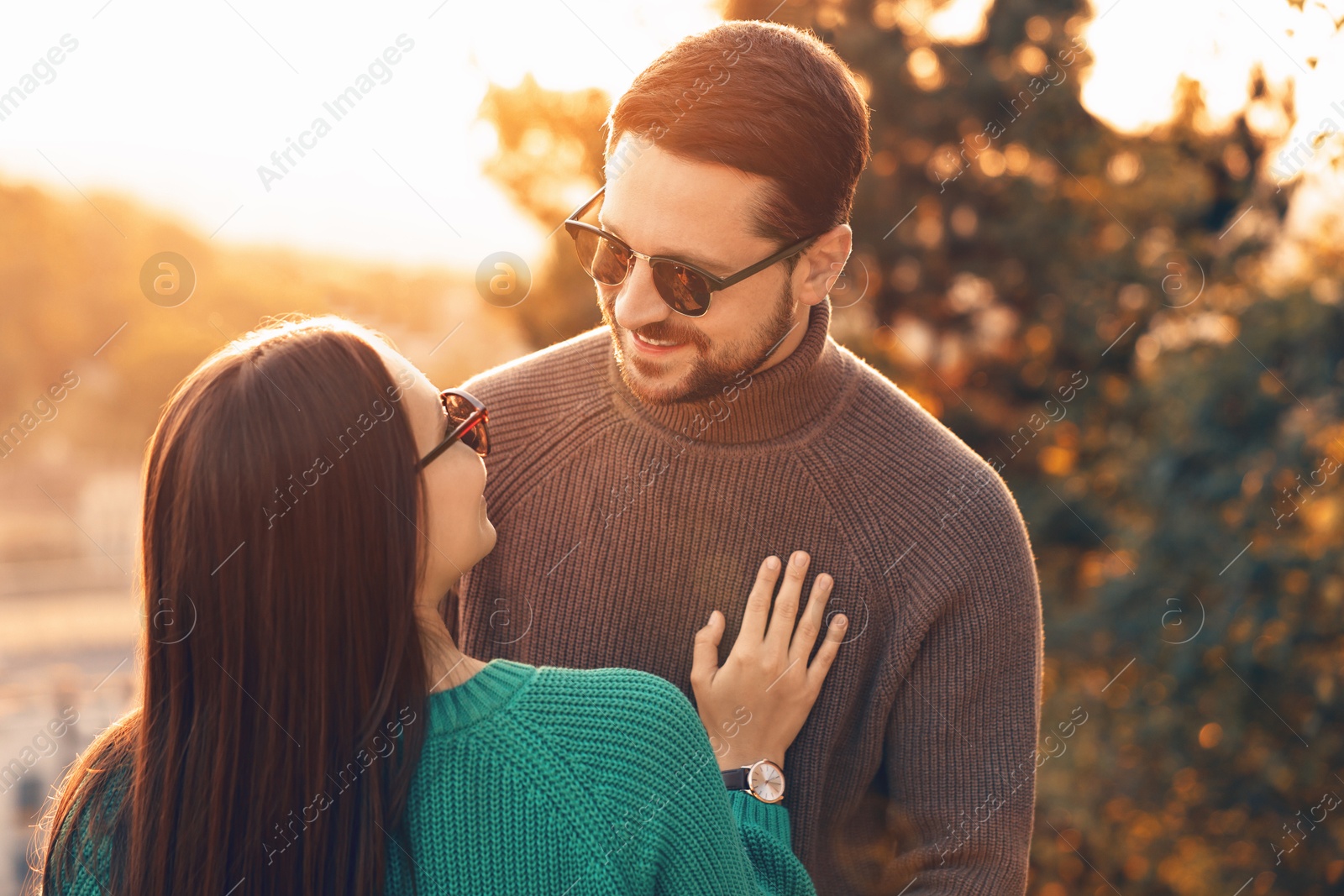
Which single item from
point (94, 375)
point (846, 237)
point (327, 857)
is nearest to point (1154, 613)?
point (846, 237)

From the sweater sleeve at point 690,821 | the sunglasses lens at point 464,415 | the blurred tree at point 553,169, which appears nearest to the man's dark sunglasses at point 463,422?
the sunglasses lens at point 464,415

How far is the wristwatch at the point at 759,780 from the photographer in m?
1.67

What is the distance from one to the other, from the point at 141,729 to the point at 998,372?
669 centimetres

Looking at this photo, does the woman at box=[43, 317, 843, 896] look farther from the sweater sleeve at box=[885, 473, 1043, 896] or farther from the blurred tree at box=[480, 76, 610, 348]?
the blurred tree at box=[480, 76, 610, 348]

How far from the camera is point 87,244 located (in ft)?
65.6

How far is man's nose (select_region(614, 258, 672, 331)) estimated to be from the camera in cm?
176

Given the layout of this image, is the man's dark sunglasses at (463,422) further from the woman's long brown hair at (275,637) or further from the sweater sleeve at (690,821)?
the sweater sleeve at (690,821)

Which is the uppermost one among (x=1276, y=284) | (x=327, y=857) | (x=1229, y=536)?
(x=327, y=857)

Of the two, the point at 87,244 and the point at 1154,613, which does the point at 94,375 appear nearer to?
the point at 87,244

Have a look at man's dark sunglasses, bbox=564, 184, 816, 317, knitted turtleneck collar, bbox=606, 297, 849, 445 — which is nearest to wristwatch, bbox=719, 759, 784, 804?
knitted turtleneck collar, bbox=606, 297, 849, 445

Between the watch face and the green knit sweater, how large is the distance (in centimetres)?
38

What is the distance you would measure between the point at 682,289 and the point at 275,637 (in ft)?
2.83

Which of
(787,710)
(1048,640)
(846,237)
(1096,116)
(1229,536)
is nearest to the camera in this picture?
(787,710)

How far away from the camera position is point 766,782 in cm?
169
